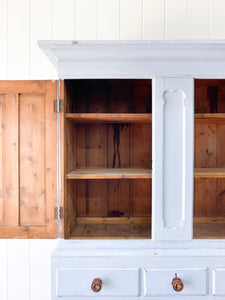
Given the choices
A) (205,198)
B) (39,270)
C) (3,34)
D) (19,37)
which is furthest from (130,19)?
(39,270)

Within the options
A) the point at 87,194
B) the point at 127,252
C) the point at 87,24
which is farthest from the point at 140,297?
the point at 87,24

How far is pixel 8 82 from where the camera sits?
1.22m

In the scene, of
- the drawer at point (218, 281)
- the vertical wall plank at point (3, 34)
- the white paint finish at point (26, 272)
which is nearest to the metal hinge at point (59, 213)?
the white paint finish at point (26, 272)

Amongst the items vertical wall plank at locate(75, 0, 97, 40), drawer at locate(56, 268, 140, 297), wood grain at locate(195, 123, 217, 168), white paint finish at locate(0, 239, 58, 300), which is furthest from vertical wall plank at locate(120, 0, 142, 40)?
white paint finish at locate(0, 239, 58, 300)

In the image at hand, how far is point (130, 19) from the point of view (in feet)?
4.59

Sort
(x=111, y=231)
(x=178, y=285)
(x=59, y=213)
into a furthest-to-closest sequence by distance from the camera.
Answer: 1. (x=111, y=231)
2. (x=59, y=213)
3. (x=178, y=285)

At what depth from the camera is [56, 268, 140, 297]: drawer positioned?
91 cm

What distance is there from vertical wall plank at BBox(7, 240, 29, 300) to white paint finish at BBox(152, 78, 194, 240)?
3.23ft

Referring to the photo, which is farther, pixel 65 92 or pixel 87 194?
pixel 87 194

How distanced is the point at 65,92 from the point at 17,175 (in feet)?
1.85

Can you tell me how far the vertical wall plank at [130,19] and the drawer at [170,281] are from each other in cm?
137

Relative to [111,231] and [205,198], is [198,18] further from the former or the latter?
[111,231]

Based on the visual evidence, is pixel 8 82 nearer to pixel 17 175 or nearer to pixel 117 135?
pixel 17 175

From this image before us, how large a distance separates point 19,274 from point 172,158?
1302mm
